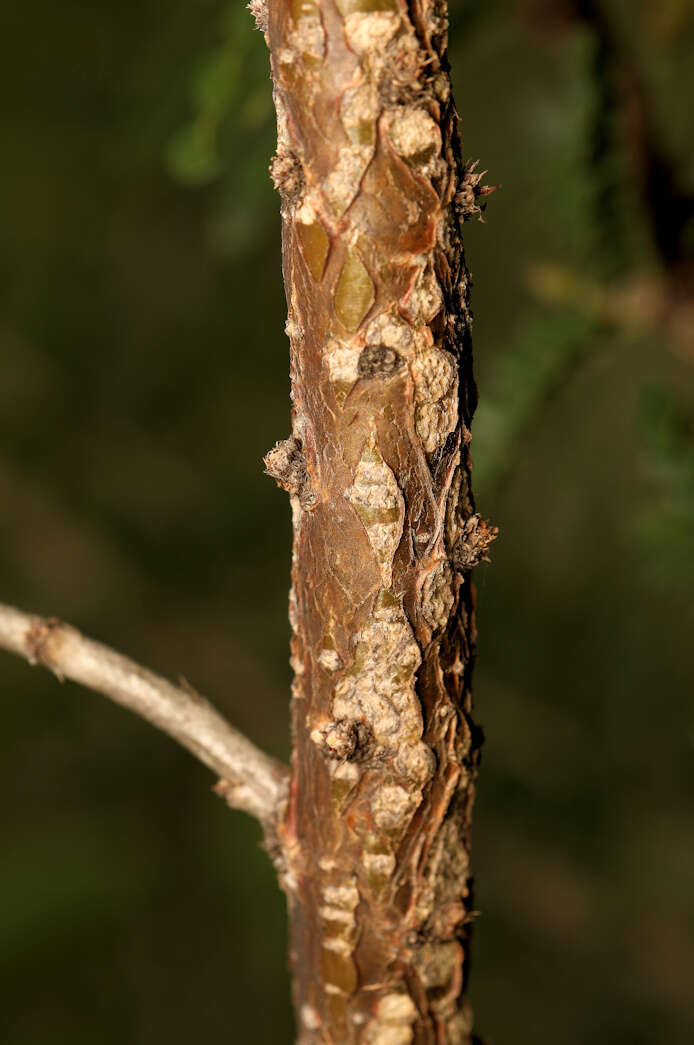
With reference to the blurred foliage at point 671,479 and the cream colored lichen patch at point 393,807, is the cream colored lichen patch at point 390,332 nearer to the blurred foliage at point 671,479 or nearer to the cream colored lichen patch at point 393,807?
the cream colored lichen patch at point 393,807

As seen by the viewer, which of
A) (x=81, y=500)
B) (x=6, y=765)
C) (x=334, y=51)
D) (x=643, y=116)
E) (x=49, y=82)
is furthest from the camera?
(x=81, y=500)

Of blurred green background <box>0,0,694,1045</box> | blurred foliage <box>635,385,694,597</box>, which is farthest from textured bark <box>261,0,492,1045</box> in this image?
blurred green background <box>0,0,694,1045</box>

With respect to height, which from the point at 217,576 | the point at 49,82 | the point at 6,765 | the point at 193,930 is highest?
the point at 49,82

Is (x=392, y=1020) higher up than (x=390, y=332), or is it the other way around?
(x=390, y=332)

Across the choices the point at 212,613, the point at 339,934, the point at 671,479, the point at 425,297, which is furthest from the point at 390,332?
the point at 212,613

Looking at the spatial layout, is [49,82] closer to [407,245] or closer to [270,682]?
[270,682]

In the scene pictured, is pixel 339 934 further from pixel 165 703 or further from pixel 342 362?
pixel 342 362

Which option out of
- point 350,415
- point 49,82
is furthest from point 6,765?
point 350,415
